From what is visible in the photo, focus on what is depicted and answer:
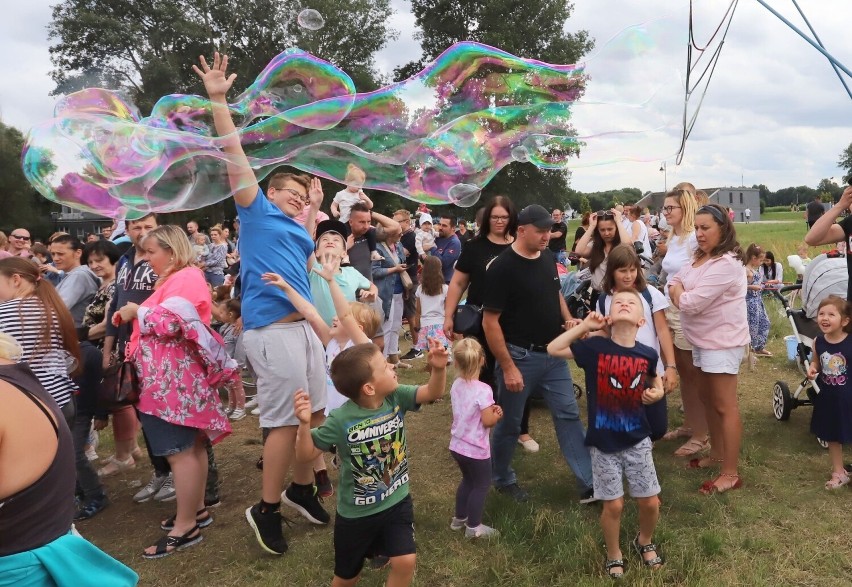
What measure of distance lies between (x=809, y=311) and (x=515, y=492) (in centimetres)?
355

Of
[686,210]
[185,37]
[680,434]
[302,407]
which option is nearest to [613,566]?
[302,407]

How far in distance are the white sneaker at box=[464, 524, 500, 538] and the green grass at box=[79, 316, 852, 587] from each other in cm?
6

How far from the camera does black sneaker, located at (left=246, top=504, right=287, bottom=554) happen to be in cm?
357

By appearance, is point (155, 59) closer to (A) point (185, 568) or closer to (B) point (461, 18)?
(B) point (461, 18)

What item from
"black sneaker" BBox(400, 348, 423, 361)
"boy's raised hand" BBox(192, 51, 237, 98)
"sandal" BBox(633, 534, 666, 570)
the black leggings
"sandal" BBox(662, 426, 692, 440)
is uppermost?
"boy's raised hand" BBox(192, 51, 237, 98)

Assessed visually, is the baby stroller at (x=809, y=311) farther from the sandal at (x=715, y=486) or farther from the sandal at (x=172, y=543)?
the sandal at (x=172, y=543)

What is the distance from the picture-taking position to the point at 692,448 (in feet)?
16.2

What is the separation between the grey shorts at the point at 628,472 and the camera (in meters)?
3.12

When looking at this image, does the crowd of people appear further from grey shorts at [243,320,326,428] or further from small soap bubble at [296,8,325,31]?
small soap bubble at [296,8,325,31]

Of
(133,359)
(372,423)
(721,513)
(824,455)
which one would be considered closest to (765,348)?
(824,455)

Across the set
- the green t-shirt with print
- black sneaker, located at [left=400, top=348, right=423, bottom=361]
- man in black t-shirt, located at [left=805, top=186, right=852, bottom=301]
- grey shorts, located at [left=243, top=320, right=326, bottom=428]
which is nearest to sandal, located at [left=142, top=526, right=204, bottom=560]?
grey shorts, located at [left=243, top=320, right=326, bottom=428]

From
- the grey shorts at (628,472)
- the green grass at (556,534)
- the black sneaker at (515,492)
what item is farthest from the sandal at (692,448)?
the grey shorts at (628,472)

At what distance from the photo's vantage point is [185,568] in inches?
141

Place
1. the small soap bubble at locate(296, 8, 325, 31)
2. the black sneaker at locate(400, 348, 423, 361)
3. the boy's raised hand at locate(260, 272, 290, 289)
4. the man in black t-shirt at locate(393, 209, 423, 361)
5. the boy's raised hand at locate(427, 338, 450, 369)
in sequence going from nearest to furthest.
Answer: the boy's raised hand at locate(427, 338, 450, 369), the boy's raised hand at locate(260, 272, 290, 289), the small soap bubble at locate(296, 8, 325, 31), the black sneaker at locate(400, 348, 423, 361), the man in black t-shirt at locate(393, 209, 423, 361)
